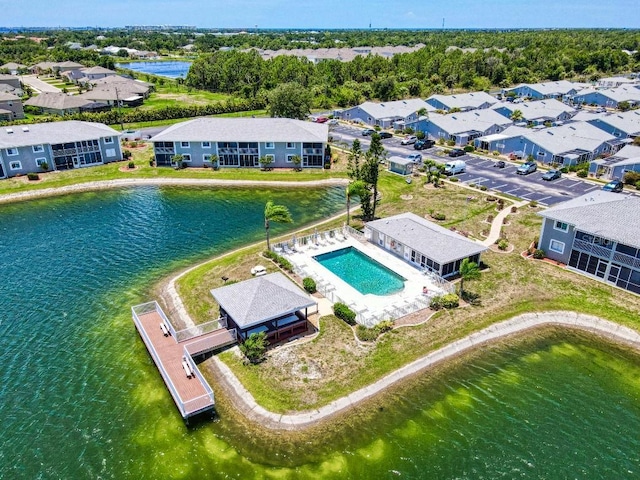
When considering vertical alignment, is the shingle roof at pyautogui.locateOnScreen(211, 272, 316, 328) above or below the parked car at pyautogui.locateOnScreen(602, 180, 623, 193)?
above

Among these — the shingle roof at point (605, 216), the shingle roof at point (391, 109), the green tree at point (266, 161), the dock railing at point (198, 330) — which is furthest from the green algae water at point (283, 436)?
the shingle roof at point (391, 109)

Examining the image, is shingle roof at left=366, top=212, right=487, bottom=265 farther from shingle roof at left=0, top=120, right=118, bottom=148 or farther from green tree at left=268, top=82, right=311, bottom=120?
shingle roof at left=0, top=120, right=118, bottom=148

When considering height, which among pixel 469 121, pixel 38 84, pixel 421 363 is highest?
pixel 38 84

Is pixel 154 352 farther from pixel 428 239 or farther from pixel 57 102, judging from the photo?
pixel 57 102

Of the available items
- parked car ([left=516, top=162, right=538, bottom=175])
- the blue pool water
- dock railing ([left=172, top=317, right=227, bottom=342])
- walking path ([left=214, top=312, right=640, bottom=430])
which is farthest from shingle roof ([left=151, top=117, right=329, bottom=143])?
walking path ([left=214, top=312, right=640, bottom=430])

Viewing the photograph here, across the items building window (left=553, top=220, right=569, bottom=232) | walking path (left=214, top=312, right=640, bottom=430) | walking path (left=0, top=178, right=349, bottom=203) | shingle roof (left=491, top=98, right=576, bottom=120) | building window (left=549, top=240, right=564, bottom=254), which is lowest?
walking path (left=214, top=312, right=640, bottom=430)

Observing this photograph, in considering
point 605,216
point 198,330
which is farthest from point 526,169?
point 198,330

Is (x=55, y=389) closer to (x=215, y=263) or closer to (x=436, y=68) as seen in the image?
(x=215, y=263)
